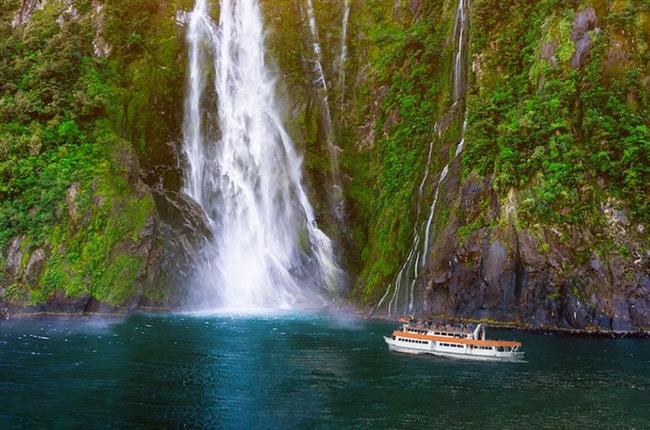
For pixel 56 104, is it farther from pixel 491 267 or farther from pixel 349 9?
pixel 491 267

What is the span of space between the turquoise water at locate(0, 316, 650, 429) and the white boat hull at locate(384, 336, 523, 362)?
1.06 meters

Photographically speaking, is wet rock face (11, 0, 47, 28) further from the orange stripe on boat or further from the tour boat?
the orange stripe on boat

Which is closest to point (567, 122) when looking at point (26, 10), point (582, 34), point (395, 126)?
point (582, 34)

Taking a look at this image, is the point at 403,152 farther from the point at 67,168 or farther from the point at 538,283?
the point at 67,168

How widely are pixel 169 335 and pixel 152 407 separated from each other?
55.9 feet

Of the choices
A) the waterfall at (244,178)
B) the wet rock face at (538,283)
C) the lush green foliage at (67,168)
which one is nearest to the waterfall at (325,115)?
the waterfall at (244,178)

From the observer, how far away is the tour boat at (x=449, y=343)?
42469mm

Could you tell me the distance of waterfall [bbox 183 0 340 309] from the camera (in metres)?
65.2

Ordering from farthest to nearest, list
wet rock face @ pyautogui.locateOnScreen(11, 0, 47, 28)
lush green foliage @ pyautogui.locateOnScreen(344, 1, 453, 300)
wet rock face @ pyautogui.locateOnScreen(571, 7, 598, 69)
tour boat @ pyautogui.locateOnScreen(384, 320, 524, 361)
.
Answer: wet rock face @ pyautogui.locateOnScreen(11, 0, 47, 28), lush green foliage @ pyautogui.locateOnScreen(344, 1, 453, 300), wet rock face @ pyautogui.locateOnScreen(571, 7, 598, 69), tour boat @ pyautogui.locateOnScreen(384, 320, 524, 361)

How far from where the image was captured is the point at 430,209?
2415 inches

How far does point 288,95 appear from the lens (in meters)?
74.7

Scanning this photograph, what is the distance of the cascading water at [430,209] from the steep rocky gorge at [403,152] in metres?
0.19

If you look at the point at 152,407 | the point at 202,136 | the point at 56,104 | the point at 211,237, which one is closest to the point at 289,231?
the point at 211,237

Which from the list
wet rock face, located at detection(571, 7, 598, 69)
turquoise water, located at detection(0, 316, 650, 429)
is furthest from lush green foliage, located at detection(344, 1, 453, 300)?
turquoise water, located at detection(0, 316, 650, 429)
